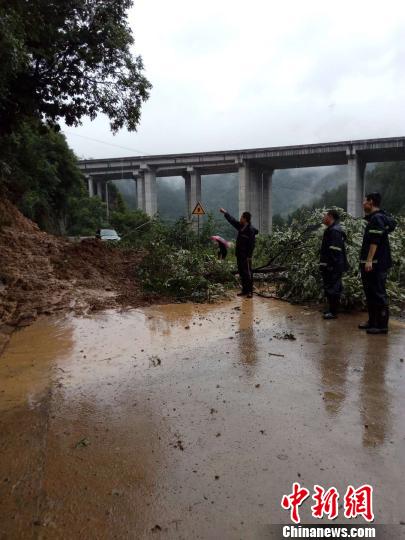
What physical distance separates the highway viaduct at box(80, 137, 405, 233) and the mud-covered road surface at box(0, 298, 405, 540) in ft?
124

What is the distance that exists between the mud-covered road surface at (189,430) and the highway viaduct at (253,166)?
37652mm

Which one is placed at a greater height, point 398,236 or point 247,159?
point 247,159

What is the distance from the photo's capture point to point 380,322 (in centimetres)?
555

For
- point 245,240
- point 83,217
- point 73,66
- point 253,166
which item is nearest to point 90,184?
point 83,217

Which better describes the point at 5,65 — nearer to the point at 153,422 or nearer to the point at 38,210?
the point at 153,422

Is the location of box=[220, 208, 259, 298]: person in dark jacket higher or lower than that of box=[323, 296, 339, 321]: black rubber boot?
higher

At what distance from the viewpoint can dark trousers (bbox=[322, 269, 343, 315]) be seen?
6.34 meters

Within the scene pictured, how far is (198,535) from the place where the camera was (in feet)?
6.70

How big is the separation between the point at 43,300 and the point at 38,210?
73.9ft

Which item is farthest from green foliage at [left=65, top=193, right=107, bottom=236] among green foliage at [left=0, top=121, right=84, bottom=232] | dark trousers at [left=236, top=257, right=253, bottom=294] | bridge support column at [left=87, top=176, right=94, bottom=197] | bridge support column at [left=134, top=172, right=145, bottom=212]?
dark trousers at [left=236, top=257, right=253, bottom=294]

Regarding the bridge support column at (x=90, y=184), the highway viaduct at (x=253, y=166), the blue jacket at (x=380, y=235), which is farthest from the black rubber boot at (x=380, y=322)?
the bridge support column at (x=90, y=184)

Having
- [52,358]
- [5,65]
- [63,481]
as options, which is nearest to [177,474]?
[63,481]

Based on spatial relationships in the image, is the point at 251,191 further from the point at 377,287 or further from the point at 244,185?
the point at 377,287

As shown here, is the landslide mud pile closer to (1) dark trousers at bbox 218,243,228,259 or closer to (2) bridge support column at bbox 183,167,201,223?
(1) dark trousers at bbox 218,243,228,259
